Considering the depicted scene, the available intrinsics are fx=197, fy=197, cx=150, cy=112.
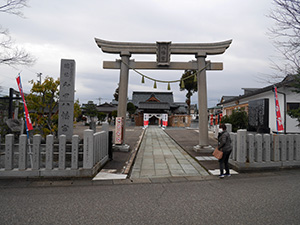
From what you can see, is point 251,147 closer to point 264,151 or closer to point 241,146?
point 241,146

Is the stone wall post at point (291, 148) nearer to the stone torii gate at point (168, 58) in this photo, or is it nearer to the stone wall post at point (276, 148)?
the stone wall post at point (276, 148)

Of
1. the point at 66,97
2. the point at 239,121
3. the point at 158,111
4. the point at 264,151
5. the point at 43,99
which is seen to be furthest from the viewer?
the point at 158,111

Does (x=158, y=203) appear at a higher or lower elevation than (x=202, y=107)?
lower

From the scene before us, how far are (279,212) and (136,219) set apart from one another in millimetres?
2521

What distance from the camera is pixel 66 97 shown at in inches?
288

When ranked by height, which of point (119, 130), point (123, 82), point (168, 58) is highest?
point (168, 58)

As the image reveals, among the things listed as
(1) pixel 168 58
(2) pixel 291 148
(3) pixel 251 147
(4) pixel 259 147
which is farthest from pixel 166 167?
(1) pixel 168 58

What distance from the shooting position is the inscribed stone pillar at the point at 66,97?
7262mm

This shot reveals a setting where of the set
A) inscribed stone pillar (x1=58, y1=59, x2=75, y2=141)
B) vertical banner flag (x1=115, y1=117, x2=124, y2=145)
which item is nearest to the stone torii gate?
vertical banner flag (x1=115, y1=117, x2=124, y2=145)

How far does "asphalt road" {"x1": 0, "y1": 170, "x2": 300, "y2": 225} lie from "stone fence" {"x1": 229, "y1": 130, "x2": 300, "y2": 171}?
1.04 metres

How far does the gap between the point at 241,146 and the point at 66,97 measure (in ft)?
20.6

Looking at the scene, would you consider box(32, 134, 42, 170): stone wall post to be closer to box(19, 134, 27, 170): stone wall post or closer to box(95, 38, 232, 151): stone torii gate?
box(19, 134, 27, 170): stone wall post

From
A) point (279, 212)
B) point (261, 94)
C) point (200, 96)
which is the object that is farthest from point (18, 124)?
point (261, 94)

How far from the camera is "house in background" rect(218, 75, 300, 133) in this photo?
861cm
